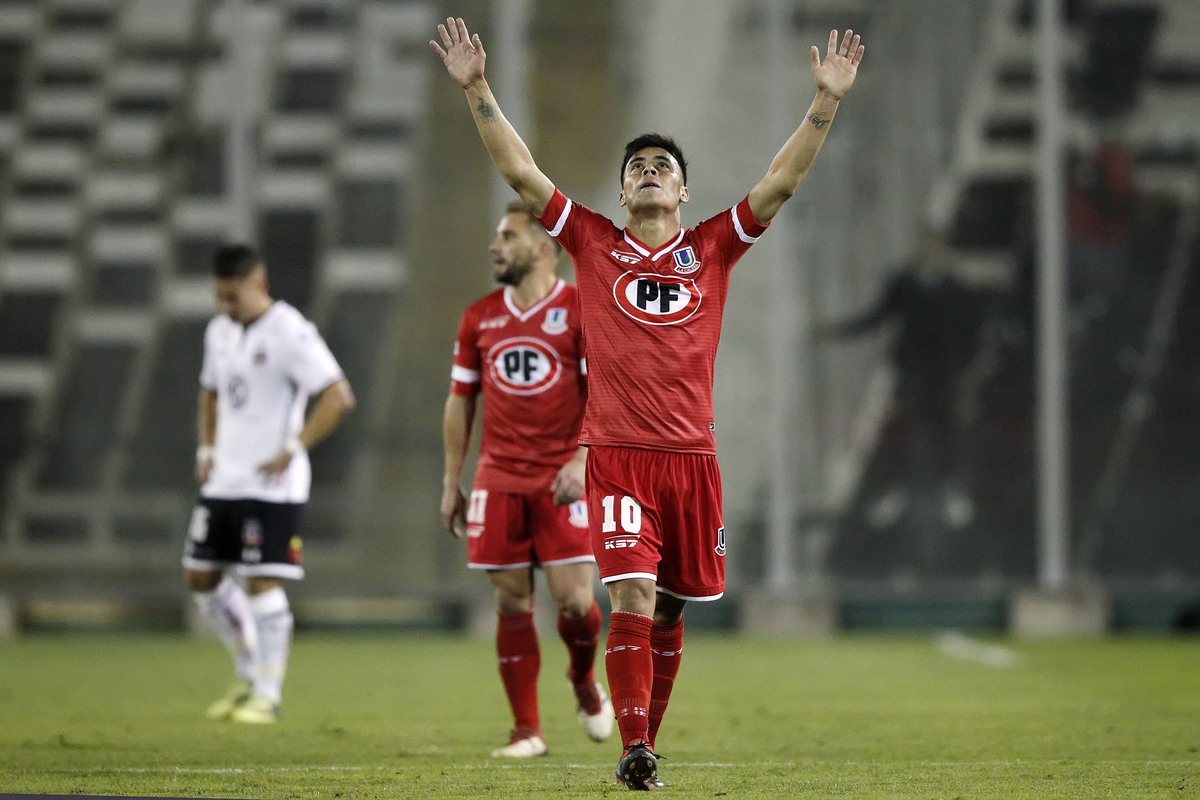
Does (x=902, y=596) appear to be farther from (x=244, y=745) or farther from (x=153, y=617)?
(x=244, y=745)

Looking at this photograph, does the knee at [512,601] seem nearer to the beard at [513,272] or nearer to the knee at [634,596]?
the beard at [513,272]

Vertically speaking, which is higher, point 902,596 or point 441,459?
point 441,459

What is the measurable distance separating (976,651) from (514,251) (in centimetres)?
755

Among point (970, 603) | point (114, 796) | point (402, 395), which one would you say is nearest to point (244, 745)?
point (114, 796)

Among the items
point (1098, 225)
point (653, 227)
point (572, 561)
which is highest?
point (1098, 225)

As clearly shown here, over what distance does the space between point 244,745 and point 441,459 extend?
9.02m

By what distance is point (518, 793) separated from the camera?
518cm

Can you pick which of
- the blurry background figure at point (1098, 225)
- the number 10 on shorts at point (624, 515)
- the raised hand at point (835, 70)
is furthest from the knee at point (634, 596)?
the blurry background figure at point (1098, 225)

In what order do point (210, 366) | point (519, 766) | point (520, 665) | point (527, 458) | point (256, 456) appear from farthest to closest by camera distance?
point (210, 366) < point (256, 456) < point (527, 458) < point (520, 665) < point (519, 766)

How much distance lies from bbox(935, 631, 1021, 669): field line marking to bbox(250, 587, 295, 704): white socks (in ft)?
17.7

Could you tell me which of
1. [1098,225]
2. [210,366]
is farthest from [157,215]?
[1098,225]

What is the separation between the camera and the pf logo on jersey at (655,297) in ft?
18.4

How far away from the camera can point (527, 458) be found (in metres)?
6.95

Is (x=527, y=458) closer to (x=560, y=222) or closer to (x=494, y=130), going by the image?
(x=560, y=222)
